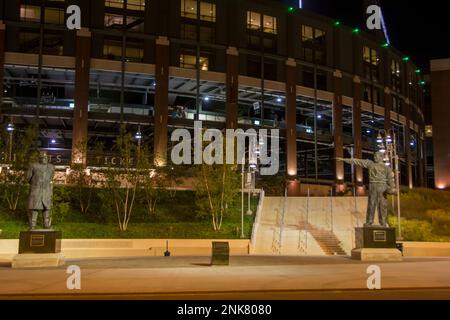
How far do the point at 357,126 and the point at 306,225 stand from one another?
34427 millimetres

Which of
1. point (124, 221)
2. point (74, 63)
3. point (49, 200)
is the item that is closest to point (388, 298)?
point (49, 200)

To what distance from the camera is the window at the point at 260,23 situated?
63.8 metres

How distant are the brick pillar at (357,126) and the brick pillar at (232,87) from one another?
18.5 meters

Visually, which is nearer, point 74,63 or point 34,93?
point 74,63

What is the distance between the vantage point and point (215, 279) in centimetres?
1572

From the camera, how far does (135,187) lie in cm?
3734

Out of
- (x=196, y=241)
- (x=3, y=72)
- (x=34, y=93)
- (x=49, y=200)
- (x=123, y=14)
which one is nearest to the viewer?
(x=49, y=200)

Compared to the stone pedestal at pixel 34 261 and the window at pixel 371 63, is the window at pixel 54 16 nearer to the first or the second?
the stone pedestal at pixel 34 261

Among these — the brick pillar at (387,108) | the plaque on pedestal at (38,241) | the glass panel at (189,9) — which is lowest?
the plaque on pedestal at (38,241)

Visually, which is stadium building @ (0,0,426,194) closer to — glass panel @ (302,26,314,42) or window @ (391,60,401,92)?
glass panel @ (302,26,314,42)

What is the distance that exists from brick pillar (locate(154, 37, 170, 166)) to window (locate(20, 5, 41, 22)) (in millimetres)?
12053

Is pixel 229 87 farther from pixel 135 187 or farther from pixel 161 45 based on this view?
pixel 135 187

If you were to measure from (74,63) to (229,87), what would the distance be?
54.6ft

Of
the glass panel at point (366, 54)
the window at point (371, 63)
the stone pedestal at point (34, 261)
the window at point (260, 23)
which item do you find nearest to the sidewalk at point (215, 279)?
the stone pedestal at point (34, 261)
